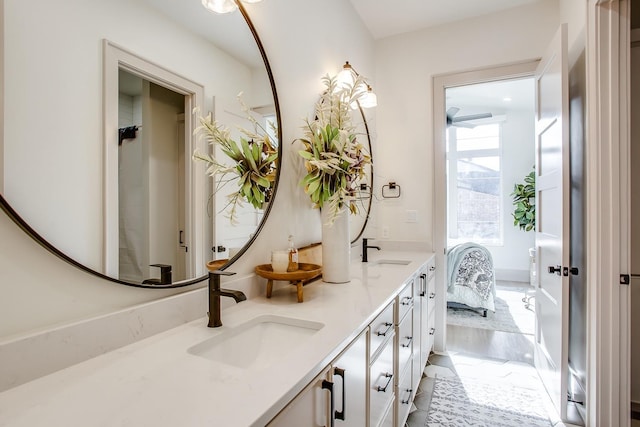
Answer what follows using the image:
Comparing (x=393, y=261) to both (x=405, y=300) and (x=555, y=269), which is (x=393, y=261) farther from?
(x=555, y=269)

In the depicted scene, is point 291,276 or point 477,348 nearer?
point 291,276

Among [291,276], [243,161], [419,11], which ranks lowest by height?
[291,276]

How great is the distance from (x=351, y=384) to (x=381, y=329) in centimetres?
31

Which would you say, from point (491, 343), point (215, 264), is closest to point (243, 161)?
point (215, 264)

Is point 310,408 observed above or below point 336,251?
below

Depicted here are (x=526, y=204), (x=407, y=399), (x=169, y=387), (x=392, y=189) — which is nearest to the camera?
(x=169, y=387)

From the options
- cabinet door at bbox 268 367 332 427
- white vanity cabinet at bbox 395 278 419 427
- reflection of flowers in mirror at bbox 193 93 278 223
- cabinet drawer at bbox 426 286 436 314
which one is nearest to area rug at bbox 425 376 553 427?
white vanity cabinet at bbox 395 278 419 427

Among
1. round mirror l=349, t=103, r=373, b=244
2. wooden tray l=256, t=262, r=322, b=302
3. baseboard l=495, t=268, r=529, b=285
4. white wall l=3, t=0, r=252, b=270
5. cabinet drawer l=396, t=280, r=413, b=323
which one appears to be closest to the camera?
white wall l=3, t=0, r=252, b=270

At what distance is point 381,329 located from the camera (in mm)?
1188

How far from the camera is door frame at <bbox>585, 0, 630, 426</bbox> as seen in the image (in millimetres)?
1512

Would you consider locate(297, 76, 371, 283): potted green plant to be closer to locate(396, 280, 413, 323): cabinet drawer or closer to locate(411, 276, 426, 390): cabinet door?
→ locate(396, 280, 413, 323): cabinet drawer

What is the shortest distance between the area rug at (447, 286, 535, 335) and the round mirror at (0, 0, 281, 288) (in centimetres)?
311

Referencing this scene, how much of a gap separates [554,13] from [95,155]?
10.1 feet

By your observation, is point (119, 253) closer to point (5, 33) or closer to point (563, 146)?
point (5, 33)
